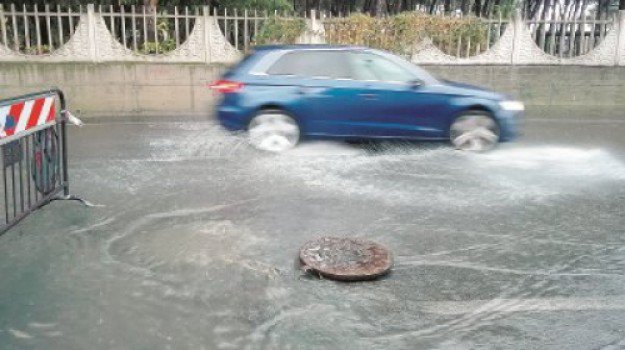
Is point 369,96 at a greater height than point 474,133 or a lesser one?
greater

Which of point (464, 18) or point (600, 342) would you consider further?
point (464, 18)

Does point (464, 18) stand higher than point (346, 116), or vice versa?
point (464, 18)

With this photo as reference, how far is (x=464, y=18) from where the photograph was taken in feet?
49.1

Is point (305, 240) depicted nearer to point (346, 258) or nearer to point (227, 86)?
point (346, 258)

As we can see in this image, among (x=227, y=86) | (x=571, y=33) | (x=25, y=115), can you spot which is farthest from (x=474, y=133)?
(x=571, y=33)

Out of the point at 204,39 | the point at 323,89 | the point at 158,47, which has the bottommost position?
the point at 323,89

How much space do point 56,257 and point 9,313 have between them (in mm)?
1024

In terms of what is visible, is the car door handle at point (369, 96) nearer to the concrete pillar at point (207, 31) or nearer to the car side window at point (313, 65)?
the car side window at point (313, 65)

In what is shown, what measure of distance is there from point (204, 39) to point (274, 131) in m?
5.48

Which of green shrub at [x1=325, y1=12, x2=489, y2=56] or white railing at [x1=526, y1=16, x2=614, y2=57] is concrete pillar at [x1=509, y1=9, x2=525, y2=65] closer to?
white railing at [x1=526, y1=16, x2=614, y2=57]

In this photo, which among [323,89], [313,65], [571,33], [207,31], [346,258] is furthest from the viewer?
[571,33]

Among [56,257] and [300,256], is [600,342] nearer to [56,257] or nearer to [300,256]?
[300,256]

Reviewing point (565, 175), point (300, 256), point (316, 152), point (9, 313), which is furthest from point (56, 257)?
point (565, 175)

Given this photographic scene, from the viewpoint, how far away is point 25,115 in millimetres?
5746
